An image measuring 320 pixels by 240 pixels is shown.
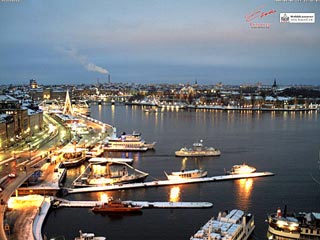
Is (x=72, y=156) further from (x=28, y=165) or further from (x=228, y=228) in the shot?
(x=228, y=228)

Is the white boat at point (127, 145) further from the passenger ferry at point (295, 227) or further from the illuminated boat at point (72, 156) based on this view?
the passenger ferry at point (295, 227)

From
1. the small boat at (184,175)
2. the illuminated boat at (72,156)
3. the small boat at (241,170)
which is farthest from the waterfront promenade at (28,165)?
the small boat at (241,170)

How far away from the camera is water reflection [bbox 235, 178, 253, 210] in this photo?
6.18 meters

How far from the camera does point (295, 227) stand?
480 cm

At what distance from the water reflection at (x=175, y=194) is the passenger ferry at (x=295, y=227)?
1861mm

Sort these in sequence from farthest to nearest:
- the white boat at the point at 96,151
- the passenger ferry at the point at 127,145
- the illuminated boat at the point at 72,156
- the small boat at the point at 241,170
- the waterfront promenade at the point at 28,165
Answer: the passenger ferry at the point at 127,145 → the white boat at the point at 96,151 → the illuminated boat at the point at 72,156 → the small boat at the point at 241,170 → the waterfront promenade at the point at 28,165

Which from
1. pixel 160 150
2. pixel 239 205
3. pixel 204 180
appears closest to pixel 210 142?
pixel 160 150

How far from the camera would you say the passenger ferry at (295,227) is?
15.6ft

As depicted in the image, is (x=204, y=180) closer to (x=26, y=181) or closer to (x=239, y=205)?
(x=239, y=205)

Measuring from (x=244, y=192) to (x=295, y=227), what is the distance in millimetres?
2059

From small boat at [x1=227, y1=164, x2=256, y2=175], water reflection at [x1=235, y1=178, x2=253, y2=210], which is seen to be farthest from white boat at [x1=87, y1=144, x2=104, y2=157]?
water reflection at [x1=235, y1=178, x2=253, y2=210]

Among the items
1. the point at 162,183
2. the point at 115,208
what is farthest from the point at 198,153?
the point at 115,208

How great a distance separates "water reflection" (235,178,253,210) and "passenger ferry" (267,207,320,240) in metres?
1.09

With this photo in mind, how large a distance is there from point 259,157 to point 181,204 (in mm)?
4235
